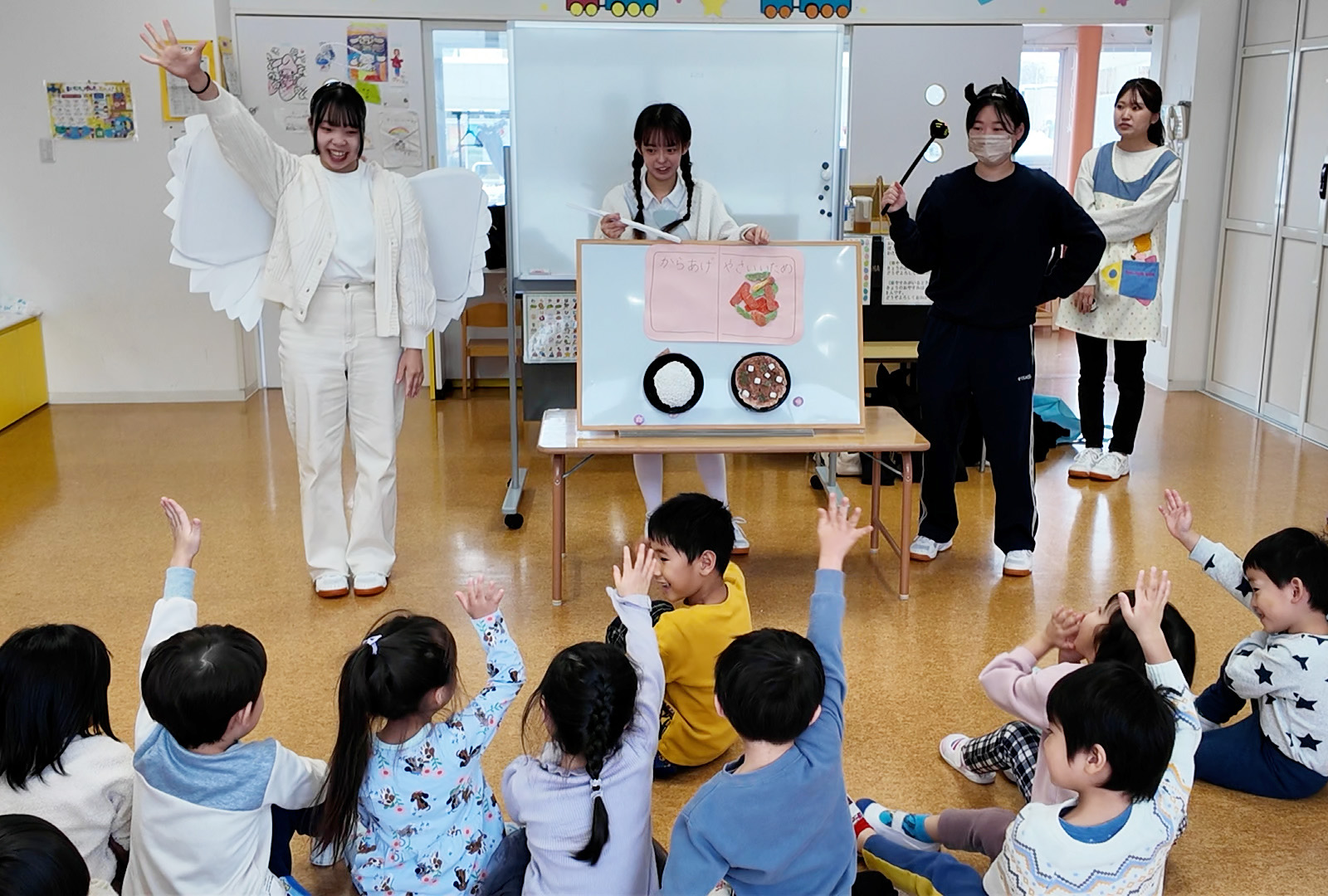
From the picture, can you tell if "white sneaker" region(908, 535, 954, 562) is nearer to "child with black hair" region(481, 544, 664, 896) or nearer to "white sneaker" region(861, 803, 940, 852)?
"white sneaker" region(861, 803, 940, 852)

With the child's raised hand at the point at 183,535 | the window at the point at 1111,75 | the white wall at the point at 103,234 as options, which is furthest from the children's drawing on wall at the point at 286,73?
the window at the point at 1111,75

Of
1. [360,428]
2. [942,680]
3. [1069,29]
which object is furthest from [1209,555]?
[1069,29]

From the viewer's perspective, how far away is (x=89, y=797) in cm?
199

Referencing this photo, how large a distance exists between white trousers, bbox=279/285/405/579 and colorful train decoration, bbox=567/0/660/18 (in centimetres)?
312

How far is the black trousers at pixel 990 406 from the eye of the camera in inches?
152

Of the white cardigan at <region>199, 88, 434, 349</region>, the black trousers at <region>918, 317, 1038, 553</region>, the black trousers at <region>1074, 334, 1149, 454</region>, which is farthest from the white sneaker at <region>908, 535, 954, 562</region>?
the white cardigan at <region>199, 88, 434, 349</region>

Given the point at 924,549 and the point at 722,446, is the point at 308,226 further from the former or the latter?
the point at 924,549

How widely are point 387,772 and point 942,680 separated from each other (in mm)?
1640

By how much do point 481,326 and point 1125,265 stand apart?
3.31 m

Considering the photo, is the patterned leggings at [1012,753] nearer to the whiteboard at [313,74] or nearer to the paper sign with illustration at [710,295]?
the paper sign with illustration at [710,295]

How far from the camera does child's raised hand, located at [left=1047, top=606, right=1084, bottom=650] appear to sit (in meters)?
2.39

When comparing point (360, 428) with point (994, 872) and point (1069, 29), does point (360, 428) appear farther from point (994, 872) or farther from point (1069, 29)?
point (1069, 29)

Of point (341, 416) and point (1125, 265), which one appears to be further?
point (1125, 265)

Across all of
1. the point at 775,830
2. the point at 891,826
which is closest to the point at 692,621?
the point at 891,826
